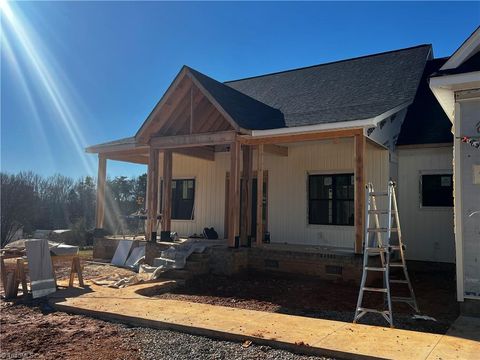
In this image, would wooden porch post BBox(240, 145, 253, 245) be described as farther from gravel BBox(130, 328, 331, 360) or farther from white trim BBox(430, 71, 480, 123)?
white trim BBox(430, 71, 480, 123)

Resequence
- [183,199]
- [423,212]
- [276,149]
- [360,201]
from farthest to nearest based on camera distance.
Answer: [183,199] → [276,149] → [423,212] → [360,201]

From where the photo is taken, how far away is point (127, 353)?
4895 mm

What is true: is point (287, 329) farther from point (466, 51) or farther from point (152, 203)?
point (152, 203)

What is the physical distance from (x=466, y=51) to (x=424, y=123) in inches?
221

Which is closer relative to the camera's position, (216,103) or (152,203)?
(216,103)

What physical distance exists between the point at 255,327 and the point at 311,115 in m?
6.17

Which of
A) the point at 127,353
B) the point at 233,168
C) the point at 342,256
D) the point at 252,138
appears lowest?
the point at 127,353

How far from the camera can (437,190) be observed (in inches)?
426

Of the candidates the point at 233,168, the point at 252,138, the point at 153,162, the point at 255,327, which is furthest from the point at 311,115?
the point at 255,327

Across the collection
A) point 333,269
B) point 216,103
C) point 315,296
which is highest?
point 216,103

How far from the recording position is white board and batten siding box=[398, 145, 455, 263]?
34.9ft

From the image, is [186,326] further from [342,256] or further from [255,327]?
[342,256]

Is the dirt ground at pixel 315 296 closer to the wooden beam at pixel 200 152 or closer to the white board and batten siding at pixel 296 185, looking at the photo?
the white board and batten siding at pixel 296 185

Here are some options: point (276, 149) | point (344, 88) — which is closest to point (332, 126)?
point (276, 149)
